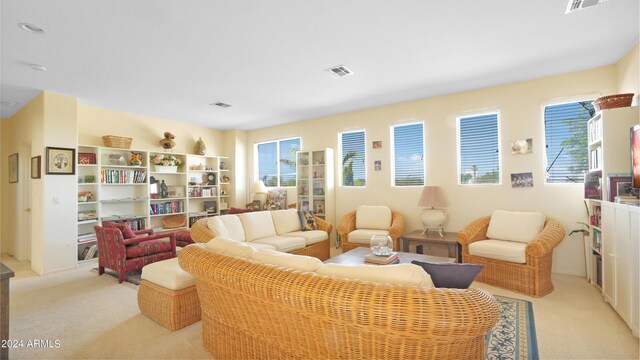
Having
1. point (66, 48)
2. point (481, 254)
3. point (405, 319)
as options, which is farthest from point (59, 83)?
point (481, 254)

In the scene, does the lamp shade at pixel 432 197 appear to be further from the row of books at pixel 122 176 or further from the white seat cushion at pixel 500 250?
the row of books at pixel 122 176

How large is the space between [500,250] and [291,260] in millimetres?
2891

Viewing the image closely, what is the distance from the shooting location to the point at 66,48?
305cm

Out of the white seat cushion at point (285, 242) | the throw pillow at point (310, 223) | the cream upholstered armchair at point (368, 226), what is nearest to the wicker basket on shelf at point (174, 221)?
the white seat cushion at point (285, 242)

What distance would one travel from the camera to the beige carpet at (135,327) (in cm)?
226

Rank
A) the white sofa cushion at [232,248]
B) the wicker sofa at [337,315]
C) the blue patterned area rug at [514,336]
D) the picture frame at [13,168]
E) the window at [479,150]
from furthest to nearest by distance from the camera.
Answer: the picture frame at [13,168]
the window at [479,150]
the blue patterned area rug at [514,336]
the white sofa cushion at [232,248]
the wicker sofa at [337,315]

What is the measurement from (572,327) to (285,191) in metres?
5.34

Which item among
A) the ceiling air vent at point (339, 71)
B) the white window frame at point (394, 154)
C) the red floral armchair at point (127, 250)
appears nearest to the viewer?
the ceiling air vent at point (339, 71)

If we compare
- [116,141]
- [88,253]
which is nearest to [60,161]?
[116,141]

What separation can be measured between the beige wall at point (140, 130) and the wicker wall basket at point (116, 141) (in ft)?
0.74

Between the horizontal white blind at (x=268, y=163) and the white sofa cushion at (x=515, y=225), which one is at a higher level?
the horizontal white blind at (x=268, y=163)

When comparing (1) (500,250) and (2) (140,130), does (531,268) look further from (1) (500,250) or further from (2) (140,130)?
(2) (140,130)

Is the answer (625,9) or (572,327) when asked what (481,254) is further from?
(625,9)

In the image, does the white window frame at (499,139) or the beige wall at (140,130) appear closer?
the white window frame at (499,139)
